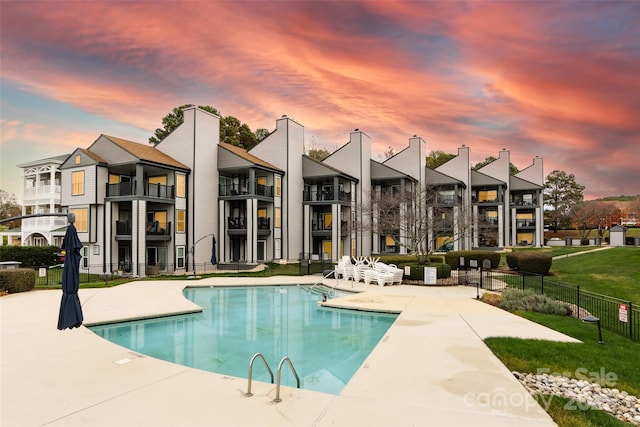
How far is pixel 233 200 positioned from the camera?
36.1 m

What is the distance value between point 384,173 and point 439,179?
27.0 ft

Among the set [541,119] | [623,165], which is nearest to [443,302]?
[541,119]

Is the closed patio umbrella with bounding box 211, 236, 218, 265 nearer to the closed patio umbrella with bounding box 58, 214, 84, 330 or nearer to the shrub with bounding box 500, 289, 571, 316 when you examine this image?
the closed patio umbrella with bounding box 58, 214, 84, 330

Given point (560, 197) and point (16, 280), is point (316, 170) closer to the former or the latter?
point (16, 280)

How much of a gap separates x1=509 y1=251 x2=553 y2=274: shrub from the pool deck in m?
14.2

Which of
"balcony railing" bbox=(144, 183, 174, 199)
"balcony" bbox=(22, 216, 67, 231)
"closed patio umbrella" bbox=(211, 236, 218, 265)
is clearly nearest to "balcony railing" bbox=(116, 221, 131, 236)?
"balcony railing" bbox=(144, 183, 174, 199)

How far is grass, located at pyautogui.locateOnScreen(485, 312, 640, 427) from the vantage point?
19.5ft

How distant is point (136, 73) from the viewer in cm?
2427

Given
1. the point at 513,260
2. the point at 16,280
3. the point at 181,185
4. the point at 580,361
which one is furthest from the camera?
the point at 181,185

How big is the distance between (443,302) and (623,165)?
26.2 m

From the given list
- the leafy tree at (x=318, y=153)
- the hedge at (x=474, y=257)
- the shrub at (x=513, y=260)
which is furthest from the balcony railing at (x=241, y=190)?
the leafy tree at (x=318, y=153)

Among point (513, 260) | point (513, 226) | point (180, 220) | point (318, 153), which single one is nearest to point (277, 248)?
point (180, 220)

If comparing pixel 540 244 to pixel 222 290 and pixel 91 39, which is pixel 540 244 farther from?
pixel 91 39

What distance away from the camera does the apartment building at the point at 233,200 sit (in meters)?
30.0
